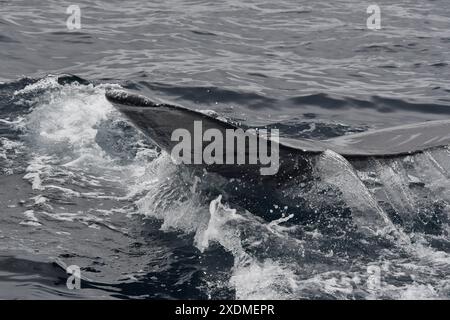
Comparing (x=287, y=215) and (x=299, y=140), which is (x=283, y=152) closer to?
(x=299, y=140)

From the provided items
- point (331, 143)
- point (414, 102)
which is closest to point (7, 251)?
point (331, 143)

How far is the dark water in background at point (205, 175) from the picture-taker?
6.05m

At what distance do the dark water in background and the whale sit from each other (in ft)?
0.21

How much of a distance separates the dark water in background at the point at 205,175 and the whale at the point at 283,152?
2.5 inches

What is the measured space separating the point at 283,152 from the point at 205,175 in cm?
79

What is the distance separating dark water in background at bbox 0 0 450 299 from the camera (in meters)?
6.05

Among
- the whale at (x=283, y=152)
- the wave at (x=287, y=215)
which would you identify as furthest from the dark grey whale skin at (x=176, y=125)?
the wave at (x=287, y=215)

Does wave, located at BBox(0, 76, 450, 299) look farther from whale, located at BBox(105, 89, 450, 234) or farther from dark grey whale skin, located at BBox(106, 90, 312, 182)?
dark grey whale skin, located at BBox(106, 90, 312, 182)

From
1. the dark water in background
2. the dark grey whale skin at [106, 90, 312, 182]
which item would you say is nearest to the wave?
the dark water in background

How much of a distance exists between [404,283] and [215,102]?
642 centimetres

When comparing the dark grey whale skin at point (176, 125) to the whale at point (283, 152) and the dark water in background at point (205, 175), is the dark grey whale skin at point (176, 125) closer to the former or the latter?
the whale at point (283, 152)

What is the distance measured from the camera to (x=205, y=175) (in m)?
6.52

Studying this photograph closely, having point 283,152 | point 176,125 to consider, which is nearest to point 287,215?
point 283,152
